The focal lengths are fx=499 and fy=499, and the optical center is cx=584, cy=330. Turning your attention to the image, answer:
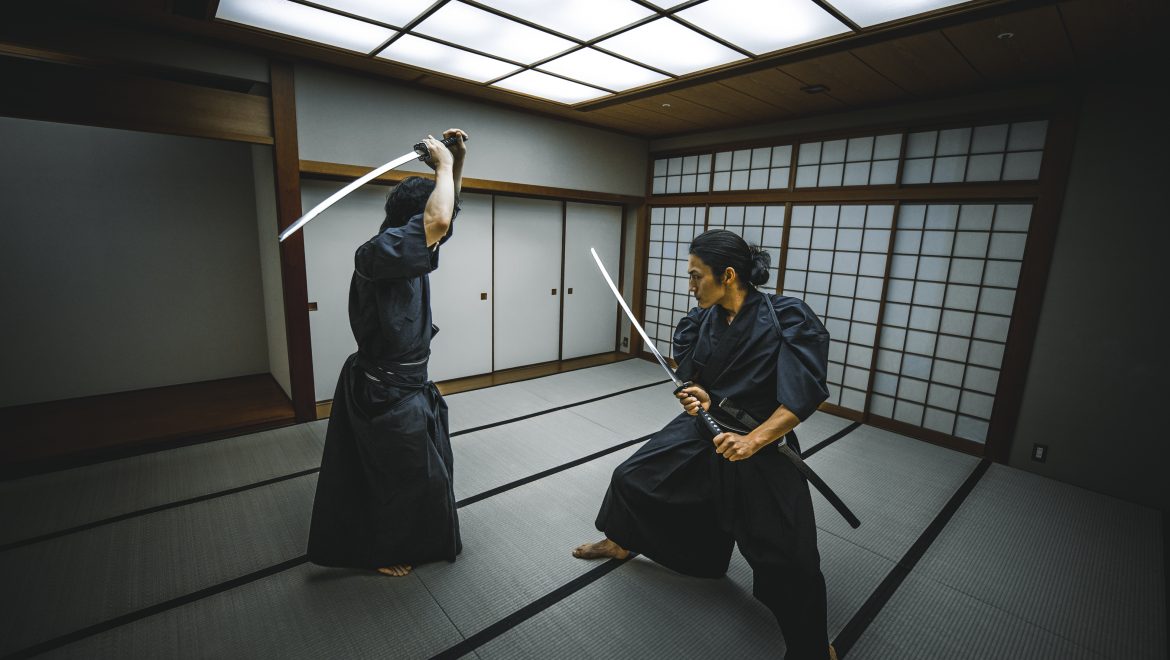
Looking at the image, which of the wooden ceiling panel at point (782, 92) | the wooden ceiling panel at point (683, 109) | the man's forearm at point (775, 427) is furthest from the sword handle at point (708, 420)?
the wooden ceiling panel at point (683, 109)

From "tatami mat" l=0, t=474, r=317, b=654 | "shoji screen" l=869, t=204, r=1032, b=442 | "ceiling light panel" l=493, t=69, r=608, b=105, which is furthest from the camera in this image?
"ceiling light panel" l=493, t=69, r=608, b=105

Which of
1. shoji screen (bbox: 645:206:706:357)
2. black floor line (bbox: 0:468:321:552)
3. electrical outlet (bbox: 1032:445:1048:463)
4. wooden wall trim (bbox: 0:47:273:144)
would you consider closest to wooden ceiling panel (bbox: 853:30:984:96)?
shoji screen (bbox: 645:206:706:357)

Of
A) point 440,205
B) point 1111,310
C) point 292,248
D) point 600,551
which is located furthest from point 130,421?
point 1111,310

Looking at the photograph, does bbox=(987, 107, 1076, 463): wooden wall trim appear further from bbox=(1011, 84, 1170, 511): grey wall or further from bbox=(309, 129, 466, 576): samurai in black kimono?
bbox=(309, 129, 466, 576): samurai in black kimono

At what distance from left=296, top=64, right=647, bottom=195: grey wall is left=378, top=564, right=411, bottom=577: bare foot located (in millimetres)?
2917

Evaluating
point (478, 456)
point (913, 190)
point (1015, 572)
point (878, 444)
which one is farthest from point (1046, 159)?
point (478, 456)

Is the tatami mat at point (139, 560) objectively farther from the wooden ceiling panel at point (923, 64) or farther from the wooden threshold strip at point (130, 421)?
the wooden ceiling panel at point (923, 64)

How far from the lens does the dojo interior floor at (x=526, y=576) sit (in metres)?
1.87

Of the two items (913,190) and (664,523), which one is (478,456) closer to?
(664,523)

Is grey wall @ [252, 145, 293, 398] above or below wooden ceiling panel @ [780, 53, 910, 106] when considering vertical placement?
below

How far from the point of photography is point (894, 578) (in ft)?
7.56

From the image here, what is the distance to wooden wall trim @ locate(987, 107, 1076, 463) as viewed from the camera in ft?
10.6

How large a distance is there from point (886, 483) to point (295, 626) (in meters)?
3.33

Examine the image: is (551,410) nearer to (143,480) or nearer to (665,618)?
(665,618)
